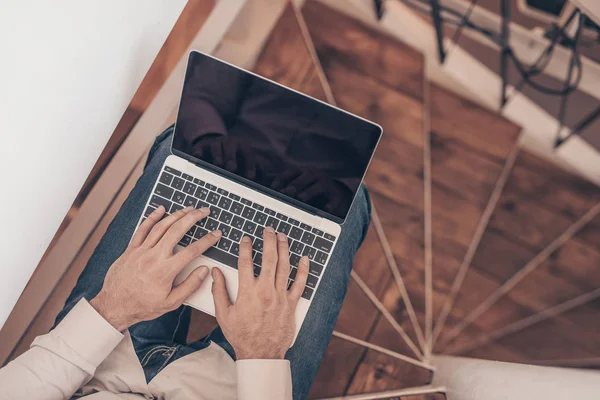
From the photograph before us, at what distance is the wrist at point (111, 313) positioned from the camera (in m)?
0.81

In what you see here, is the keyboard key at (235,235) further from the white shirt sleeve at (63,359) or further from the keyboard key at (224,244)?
the white shirt sleeve at (63,359)

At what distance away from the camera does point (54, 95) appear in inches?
25.7

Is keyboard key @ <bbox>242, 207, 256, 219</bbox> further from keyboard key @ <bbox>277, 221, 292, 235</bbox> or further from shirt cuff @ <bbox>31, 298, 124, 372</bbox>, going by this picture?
shirt cuff @ <bbox>31, 298, 124, 372</bbox>

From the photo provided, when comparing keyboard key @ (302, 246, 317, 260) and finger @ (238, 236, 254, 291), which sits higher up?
keyboard key @ (302, 246, 317, 260)

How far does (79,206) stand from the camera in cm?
109

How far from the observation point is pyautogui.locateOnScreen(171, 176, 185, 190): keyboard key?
86 cm

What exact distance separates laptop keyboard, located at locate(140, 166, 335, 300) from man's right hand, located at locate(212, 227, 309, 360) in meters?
0.03

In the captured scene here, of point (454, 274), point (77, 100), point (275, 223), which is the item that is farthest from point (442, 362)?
point (77, 100)

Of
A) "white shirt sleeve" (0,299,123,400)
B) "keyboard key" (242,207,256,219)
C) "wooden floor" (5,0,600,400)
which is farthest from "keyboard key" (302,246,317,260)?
"wooden floor" (5,0,600,400)

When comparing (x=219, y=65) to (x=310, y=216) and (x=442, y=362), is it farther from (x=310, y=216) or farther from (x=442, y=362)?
(x=442, y=362)

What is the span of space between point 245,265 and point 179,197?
172mm

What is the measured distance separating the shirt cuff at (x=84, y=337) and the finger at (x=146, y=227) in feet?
0.42

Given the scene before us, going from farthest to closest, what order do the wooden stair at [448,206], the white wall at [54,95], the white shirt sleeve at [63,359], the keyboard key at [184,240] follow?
1. the wooden stair at [448,206]
2. the keyboard key at [184,240]
3. the white shirt sleeve at [63,359]
4. the white wall at [54,95]

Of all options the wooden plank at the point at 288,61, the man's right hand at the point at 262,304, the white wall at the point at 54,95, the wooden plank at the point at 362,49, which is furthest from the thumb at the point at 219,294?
the wooden plank at the point at 362,49
